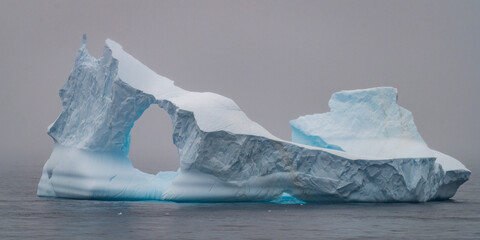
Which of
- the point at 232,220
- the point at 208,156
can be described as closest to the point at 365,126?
the point at 208,156

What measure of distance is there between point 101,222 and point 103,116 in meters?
5.55

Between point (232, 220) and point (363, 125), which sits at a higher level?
point (363, 125)

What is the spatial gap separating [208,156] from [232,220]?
2936 millimetres

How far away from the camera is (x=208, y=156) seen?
2328cm

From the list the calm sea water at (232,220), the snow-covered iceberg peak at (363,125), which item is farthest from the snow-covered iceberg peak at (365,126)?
the calm sea water at (232,220)

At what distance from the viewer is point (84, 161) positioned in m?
25.2

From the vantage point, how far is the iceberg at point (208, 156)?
23547mm

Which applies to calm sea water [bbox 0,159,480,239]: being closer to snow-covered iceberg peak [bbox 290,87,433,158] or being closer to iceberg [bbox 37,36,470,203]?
iceberg [bbox 37,36,470,203]

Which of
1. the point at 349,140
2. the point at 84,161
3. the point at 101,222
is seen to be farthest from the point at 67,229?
the point at 349,140

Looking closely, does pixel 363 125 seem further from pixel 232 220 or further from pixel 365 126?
pixel 232 220

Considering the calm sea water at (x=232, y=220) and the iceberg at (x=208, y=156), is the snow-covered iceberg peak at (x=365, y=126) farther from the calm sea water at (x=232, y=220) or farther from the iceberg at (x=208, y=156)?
the calm sea water at (x=232, y=220)

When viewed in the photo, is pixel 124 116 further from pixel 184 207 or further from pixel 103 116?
pixel 184 207

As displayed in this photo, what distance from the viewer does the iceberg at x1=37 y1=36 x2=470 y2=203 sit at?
77.3 feet

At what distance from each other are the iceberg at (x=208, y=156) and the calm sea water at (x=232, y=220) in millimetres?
530
